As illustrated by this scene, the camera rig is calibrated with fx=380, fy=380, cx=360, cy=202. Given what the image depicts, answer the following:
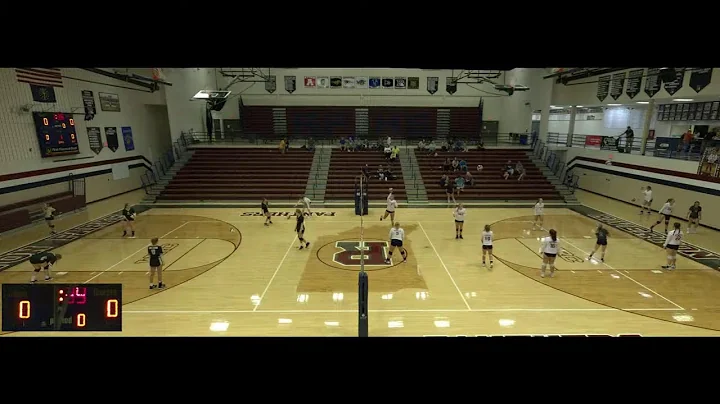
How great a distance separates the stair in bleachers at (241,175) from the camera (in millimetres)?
21891

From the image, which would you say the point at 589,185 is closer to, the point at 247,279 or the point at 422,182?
the point at 422,182

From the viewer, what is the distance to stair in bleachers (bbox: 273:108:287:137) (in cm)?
3138

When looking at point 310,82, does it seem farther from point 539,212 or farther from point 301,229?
point 539,212

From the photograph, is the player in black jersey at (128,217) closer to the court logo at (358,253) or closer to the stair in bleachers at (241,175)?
the stair in bleachers at (241,175)

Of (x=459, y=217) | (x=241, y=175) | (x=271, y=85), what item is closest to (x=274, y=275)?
(x=459, y=217)

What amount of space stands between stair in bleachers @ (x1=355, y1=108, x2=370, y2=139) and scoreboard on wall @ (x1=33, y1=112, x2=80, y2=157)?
19.2 meters

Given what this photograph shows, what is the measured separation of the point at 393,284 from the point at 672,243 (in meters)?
8.28

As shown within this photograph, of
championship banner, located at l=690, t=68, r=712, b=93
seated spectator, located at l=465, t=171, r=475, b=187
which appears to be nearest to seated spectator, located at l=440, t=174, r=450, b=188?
seated spectator, located at l=465, t=171, r=475, b=187

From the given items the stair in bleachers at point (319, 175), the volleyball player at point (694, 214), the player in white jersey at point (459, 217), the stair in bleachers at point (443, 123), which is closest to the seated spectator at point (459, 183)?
the player in white jersey at point (459, 217)

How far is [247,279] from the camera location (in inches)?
424

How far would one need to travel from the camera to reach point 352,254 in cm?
1281
